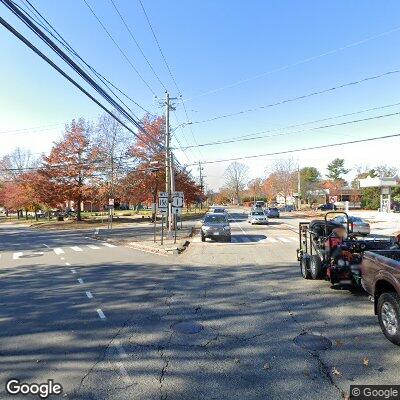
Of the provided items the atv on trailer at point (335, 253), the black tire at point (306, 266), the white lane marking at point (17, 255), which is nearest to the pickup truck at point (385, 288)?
the atv on trailer at point (335, 253)

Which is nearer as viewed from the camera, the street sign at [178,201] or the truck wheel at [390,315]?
the truck wheel at [390,315]

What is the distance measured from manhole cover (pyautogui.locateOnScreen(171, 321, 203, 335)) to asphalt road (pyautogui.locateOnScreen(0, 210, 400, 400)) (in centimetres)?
2

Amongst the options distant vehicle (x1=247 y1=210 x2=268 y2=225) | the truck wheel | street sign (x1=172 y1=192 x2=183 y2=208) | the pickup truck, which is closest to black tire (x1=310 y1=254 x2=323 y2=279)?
the pickup truck

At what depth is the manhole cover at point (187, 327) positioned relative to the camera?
5.77m

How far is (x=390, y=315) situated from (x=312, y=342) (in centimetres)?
121

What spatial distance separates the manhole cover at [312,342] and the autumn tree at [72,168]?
34810 millimetres

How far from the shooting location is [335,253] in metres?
7.82

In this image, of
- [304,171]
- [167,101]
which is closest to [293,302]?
[167,101]

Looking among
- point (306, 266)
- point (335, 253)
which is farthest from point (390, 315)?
point (306, 266)

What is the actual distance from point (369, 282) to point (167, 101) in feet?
73.2

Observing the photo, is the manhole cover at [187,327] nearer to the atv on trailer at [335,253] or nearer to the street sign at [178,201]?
the atv on trailer at [335,253]

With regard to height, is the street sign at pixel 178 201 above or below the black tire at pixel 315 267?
above

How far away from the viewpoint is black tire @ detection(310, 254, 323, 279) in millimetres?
8638

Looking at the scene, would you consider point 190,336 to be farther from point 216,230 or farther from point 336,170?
point 336,170
